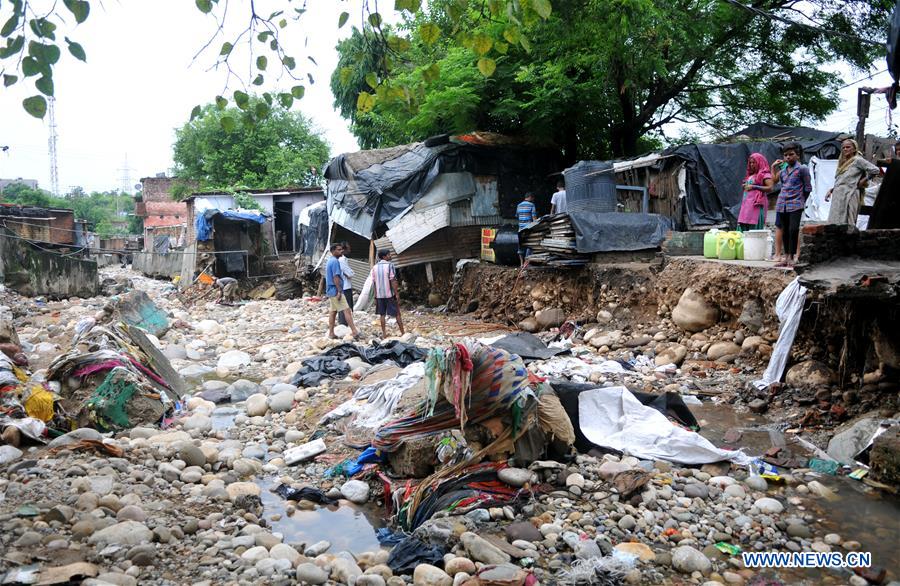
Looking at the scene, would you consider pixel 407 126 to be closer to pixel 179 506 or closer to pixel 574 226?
pixel 574 226

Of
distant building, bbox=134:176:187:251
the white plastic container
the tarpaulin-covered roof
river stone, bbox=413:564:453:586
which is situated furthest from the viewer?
distant building, bbox=134:176:187:251

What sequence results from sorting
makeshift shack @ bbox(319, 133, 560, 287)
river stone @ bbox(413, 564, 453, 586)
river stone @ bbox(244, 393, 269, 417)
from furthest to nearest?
1. makeshift shack @ bbox(319, 133, 560, 287)
2. river stone @ bbox(244, 393, 269, 417)
3. river stone @ bbox(413, 564, 453, 586)

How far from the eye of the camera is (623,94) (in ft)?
41.7

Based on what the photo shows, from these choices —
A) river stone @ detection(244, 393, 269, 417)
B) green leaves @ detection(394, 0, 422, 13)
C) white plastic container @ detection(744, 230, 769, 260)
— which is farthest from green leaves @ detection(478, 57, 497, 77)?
white plastic container @ detection(744, 230, 769, 260)

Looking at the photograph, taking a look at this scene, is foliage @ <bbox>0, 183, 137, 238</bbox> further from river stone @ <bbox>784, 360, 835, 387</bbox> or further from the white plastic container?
river stone @ <bbox>784, 360, 835, 387</bbox>

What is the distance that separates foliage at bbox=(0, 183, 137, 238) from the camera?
4088 cm

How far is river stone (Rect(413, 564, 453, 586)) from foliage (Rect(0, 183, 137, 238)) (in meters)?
33.5

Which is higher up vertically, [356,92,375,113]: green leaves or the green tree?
the green tree

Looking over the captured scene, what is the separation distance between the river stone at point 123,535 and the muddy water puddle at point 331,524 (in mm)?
926

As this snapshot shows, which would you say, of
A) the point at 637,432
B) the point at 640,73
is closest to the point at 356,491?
the point at 637,432

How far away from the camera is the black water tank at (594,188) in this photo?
11.7 m

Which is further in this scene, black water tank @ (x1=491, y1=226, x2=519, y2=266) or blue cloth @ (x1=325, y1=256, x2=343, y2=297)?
black water tank @ (x1=491, y1=226, x2=519, y2=266)

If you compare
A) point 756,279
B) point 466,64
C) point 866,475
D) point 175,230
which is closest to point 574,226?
point 756,279

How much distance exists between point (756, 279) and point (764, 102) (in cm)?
809
